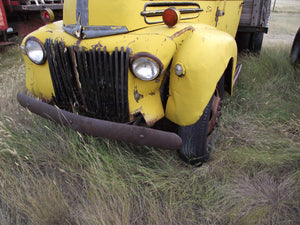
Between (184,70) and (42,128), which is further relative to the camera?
(42,128)

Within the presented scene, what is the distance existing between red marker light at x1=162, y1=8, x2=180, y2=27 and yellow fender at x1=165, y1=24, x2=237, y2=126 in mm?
108

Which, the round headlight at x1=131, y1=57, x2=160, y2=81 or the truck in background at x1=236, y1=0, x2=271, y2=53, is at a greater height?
the truck in background at x1=236, y1=0, x2=271, y2=53

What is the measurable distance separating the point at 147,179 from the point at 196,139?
0.50 metres

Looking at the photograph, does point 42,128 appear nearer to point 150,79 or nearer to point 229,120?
point 150,79

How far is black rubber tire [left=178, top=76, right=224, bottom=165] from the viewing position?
1883 mm

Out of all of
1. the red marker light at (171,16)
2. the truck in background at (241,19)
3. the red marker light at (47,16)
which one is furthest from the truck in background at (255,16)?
the red marker light at (47,16)

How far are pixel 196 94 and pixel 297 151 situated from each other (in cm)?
119

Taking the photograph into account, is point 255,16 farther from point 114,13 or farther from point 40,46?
point 40,46

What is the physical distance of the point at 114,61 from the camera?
1.70 m

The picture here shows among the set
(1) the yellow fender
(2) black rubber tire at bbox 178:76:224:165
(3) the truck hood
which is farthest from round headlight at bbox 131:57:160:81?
(2) black rubber tire at bbox 178:76:224:165

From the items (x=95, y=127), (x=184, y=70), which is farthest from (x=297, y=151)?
(x=95, y=127)

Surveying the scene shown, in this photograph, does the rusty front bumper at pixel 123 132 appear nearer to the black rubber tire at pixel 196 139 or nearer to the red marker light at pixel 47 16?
the black rubber tire at pixel 196 139

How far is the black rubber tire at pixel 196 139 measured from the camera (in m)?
1.88

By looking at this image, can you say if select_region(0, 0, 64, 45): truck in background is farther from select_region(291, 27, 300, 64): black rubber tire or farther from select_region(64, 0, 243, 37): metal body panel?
select_region(291, 27, 300, 64): black rubber tire
